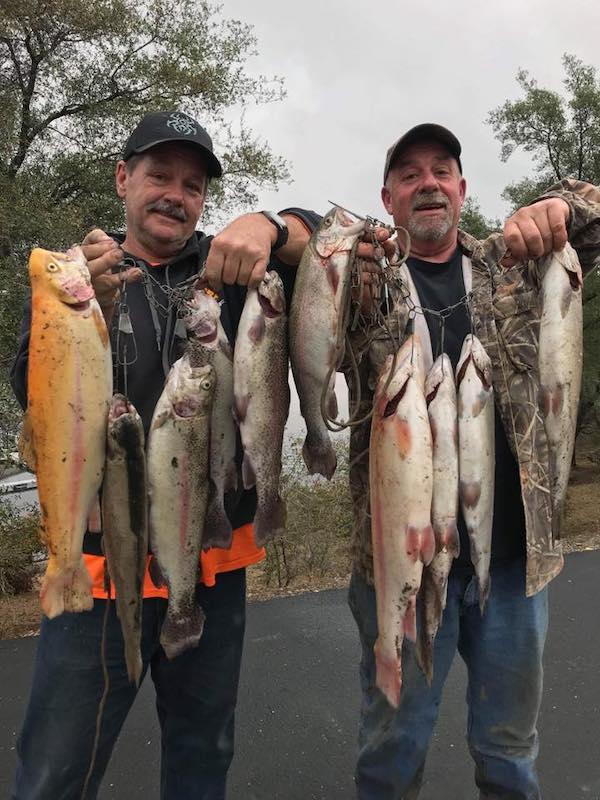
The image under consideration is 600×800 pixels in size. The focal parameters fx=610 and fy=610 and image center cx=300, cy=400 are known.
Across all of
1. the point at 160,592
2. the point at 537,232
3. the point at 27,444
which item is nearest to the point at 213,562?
the point at 160,592

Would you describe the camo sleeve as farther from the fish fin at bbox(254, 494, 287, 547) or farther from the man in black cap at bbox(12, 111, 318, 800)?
the fish fin at bbox(254, 494, 287, 547)

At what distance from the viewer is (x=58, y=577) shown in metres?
1.96

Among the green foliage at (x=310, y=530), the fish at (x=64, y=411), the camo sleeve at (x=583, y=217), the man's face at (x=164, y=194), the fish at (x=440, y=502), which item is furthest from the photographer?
the green foliage at (x=310, y=530)

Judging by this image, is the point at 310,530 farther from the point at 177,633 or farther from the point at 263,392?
the point at 263,392

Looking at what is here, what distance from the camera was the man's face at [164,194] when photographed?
2617mm

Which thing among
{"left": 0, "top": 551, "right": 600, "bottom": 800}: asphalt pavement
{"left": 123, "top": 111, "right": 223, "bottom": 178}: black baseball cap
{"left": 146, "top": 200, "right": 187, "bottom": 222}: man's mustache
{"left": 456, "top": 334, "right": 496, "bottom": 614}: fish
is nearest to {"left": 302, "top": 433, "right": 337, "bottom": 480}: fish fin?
{"left": 456, "top": 334, "right": 496, "bottom": 614}: fish

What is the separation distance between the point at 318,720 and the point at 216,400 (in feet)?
10.6

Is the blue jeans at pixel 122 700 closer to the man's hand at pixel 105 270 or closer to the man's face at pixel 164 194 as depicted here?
the man's hand at pixel 105 270

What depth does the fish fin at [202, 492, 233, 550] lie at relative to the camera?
224cm

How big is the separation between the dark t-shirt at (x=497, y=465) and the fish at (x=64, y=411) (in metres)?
1.46

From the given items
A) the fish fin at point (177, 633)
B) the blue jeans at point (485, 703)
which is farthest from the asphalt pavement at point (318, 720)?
the fish fin at point (177, 633)

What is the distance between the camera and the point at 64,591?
6.43 ft

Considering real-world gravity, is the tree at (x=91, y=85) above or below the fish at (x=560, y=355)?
above

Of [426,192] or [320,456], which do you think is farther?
[426,192]
